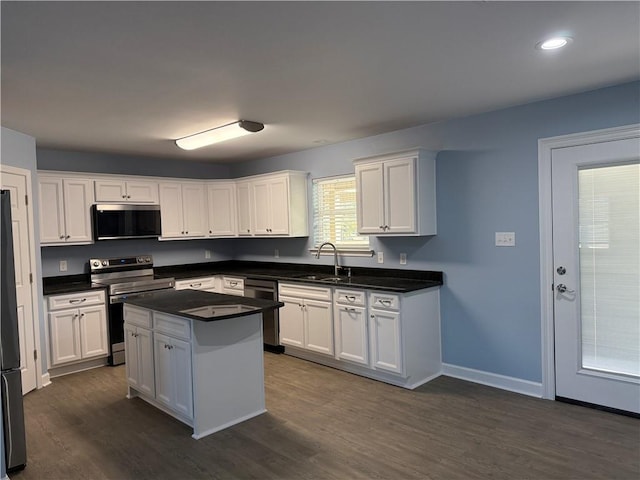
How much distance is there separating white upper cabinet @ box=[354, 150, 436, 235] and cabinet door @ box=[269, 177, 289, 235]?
125 cm

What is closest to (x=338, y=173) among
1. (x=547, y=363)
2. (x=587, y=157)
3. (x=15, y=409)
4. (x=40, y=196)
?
(x=587, y=157)

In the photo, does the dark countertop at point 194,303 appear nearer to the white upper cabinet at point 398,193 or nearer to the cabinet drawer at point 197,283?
the white upper cabinet at point 398,193

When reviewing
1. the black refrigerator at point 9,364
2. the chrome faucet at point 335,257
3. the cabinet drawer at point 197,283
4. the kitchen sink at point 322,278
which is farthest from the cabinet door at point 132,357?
the chrome faucet at point 335,257

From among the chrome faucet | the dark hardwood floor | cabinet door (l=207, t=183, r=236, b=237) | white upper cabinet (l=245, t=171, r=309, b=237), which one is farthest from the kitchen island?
cabinet door (l=207, t=183, r=236, b=237)

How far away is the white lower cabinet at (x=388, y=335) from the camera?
3896 mm

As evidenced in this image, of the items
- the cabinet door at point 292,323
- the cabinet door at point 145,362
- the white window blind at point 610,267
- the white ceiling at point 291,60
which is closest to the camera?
the white ceiling at point 291,60

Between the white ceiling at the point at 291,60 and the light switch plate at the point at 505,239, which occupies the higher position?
the white ceiling at the point at 291,60

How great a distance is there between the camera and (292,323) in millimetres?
4906

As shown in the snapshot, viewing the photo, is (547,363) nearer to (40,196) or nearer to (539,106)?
(539,106)

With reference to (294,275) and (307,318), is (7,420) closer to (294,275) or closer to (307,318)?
(307,318)

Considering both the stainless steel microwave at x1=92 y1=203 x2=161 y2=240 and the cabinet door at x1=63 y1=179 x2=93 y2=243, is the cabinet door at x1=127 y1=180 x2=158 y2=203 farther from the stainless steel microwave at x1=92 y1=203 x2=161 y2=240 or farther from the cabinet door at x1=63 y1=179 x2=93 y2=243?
the cabinet door at x1=63 y1=179 x2=93 y2=243

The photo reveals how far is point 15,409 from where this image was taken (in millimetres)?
2648

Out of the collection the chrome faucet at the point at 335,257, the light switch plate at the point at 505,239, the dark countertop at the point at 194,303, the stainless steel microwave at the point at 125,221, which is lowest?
the dark countertop at the point at 194,303

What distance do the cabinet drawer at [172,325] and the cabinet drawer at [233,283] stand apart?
221cm
